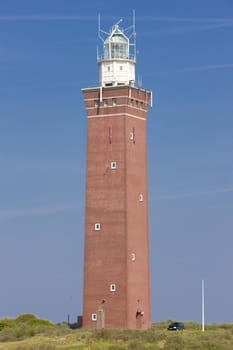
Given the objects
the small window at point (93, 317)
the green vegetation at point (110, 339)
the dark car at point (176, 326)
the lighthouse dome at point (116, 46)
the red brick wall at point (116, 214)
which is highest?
the lighthouse dome at point (116, 46)

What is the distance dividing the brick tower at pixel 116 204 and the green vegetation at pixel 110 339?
2.70 meters

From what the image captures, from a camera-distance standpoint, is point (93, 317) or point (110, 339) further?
point (93, 317)

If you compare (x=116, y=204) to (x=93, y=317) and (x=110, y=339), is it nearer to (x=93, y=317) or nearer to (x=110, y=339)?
(x=93, y=317)

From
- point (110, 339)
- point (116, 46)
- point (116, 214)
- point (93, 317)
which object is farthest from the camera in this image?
point (116, 46)

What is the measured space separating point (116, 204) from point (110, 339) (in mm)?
13642

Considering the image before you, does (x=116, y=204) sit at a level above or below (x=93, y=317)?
above

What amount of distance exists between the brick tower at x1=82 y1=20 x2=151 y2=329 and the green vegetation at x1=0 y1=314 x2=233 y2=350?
2701 mm

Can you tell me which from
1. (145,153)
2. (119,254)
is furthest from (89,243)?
(145,153)

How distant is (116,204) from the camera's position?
293 feet

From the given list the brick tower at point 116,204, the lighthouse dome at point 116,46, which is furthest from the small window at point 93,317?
the lighthouse dome at point 116,46

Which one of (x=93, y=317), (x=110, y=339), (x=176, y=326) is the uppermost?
(x=93, y=317)

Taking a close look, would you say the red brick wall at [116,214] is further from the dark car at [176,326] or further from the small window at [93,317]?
the dark car at [176,326]

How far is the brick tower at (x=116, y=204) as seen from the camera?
290 feet

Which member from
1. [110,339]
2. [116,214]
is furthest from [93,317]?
[110,339]
